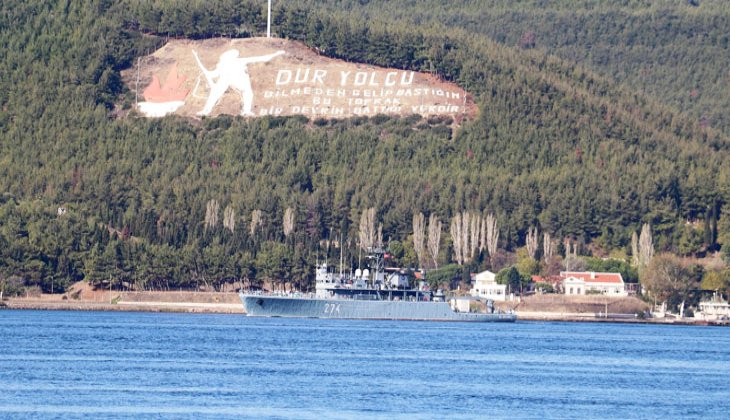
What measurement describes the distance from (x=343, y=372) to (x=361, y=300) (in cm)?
6176

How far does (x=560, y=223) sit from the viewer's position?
19475 cm

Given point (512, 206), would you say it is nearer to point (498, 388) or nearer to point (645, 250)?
point (645, 250)

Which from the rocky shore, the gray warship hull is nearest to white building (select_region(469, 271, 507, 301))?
the rocky shore

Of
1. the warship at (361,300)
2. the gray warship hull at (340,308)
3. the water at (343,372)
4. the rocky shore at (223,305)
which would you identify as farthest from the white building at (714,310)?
the water at (343,372)

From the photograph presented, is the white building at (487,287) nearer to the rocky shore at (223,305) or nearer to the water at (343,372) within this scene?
the rocky shore at (223,305)

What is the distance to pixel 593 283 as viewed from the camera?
568ft

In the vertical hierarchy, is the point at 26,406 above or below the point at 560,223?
below

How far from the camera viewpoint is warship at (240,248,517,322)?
149 metres

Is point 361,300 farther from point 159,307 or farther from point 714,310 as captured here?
point 714,310

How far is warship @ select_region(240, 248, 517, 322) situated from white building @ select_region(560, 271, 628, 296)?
67.2 ft

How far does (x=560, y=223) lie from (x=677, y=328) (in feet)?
139

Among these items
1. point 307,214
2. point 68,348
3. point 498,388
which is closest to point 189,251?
point 307,214

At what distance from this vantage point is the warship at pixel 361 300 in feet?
490

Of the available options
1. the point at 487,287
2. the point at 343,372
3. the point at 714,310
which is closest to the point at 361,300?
the point at 487,287
